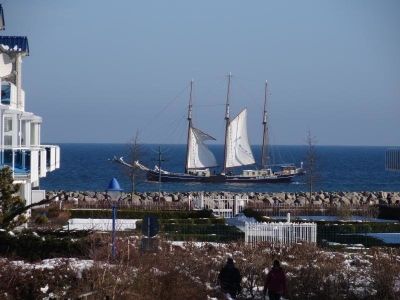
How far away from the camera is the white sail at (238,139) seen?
106 m

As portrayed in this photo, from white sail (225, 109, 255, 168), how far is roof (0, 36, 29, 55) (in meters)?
64.4

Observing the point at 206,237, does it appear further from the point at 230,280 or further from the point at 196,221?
the point at 230,280

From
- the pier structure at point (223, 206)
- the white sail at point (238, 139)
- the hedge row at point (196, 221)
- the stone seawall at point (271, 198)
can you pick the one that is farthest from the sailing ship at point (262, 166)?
the hedge row at point (196, 221)

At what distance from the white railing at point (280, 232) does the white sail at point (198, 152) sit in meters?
74.2

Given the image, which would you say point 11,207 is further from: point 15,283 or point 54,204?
point 54,204

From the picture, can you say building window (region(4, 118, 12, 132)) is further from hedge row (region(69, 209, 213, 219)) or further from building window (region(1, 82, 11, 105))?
hedge row (region(69, 209, 213, 219))

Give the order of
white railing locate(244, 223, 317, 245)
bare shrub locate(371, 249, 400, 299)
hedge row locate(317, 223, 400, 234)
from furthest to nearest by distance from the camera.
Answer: hedge row locate(317, 223, 400, 234) → white railing locate(244, 223, 317, 245) → bare shrub locate(371, 249, 400, 299)

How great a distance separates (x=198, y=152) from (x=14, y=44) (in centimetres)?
6773

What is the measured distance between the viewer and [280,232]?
1271 inches

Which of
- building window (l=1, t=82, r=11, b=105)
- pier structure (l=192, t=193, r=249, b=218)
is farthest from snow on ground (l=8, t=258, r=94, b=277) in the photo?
pier structure (l=192, t=193, r=249, b=218)

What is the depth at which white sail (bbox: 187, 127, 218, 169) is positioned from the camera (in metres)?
107

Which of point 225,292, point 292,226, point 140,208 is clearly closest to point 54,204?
point 140,208

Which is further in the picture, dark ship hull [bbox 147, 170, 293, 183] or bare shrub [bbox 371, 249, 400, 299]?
dark ship hull [bbox 147, 170, 293, 183]

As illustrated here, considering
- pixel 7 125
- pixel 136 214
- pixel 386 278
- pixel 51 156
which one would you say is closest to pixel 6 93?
pixel 7 125
